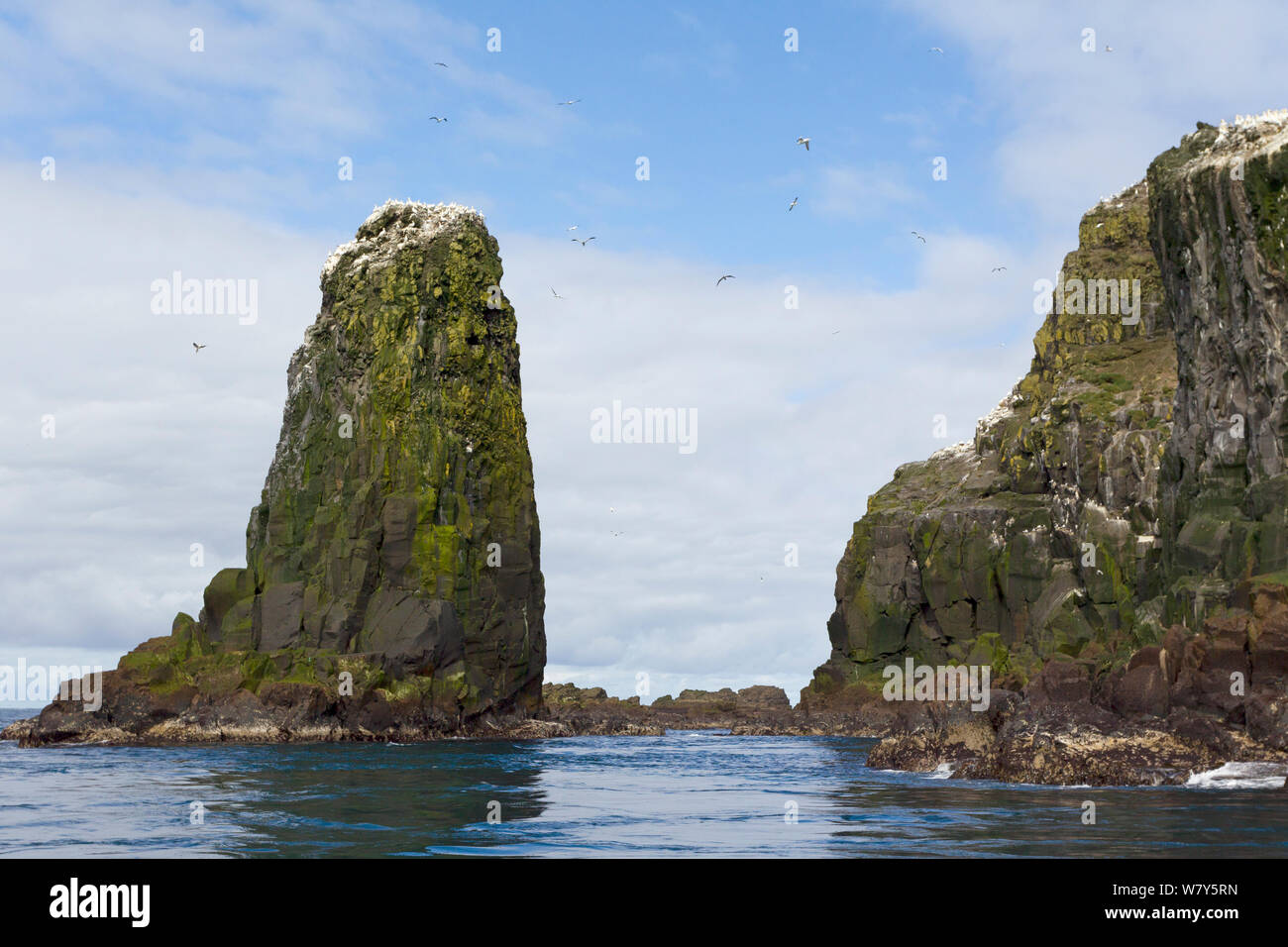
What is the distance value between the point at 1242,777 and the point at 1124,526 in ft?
244

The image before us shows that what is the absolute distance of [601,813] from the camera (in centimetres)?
4084

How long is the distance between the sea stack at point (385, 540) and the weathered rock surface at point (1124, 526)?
50.5 m

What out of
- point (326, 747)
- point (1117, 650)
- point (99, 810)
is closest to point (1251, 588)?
point (1117, 650)

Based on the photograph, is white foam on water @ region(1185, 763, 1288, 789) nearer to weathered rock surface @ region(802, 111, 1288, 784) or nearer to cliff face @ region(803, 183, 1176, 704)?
weathered rock surface @ region(802, 111, 1288, 784)

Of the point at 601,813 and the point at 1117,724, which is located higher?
the point at 1117,724

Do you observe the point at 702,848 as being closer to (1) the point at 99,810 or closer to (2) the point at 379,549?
(1) the point at 99,810

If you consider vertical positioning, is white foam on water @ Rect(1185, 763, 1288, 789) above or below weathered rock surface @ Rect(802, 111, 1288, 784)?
below

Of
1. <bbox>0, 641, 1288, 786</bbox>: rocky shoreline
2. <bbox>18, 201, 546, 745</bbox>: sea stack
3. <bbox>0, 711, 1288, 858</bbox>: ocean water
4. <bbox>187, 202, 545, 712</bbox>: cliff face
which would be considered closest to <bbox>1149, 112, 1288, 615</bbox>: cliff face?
<bbox>0, 641, 1288, 786</bbox>: rocky shoreline

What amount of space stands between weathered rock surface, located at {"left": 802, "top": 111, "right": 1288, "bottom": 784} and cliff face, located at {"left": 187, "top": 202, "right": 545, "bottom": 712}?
1994 inches

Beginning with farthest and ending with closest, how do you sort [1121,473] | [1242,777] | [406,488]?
[406,488] < [1121,473] < [1242,777]

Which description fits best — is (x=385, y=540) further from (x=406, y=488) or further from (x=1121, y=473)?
(x=1121, y=473)

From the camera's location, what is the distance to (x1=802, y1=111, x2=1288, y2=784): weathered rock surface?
5153 centimetres

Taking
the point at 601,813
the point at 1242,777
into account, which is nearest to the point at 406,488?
the point at 601,813
